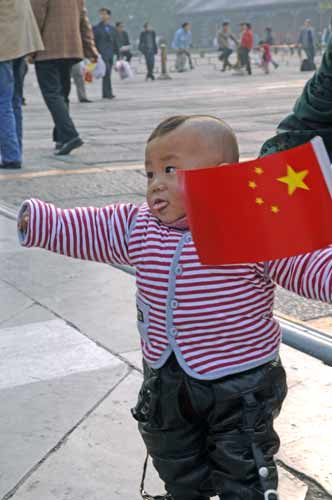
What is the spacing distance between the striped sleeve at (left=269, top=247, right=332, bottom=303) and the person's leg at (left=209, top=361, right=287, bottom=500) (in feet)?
0.77

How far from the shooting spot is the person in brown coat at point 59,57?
8656 mm

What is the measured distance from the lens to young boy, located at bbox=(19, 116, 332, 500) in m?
1.95

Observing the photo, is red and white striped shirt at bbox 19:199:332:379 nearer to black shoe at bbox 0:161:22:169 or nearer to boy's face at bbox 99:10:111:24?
black shoe at bbox 0:161:22:169

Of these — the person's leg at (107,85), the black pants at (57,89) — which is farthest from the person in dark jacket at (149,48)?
the black pants at (57,89)

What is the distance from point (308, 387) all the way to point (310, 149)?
152 centimetres

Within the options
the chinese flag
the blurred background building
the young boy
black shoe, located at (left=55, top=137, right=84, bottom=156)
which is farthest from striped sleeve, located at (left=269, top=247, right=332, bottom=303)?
the blurred background building

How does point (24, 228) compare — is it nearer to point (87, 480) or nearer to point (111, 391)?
point (87, 480)

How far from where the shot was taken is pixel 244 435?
199 cm

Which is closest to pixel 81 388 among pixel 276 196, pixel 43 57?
pixel 276 196

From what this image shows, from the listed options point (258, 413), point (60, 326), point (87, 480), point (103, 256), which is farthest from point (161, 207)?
point (60, 326)

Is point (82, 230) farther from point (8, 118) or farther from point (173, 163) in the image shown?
point (8, 118)

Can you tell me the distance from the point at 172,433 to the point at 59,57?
274 inches

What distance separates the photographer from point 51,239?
2.19m

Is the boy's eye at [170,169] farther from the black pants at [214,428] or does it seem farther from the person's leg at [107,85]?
the person's leg at [107,85]
